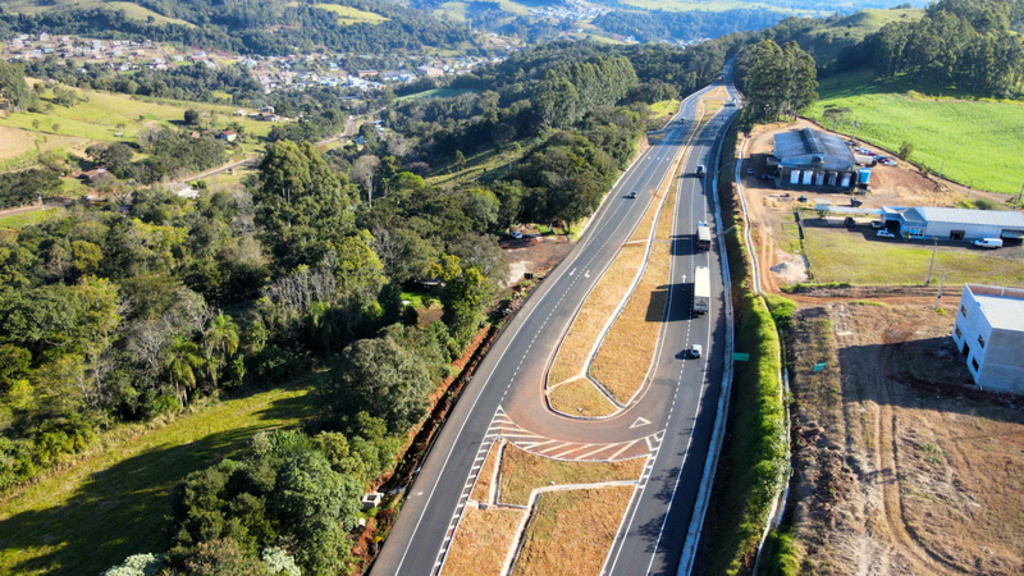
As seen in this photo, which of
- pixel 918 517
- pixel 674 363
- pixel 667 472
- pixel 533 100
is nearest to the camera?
pixel 918 517

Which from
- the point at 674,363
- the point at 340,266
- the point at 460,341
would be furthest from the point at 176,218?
the point at 674,363

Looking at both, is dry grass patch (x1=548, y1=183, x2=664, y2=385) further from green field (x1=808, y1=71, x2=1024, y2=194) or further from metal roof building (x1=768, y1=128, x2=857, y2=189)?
green field (x1=808, y1=71, x2=1024, y2=194)

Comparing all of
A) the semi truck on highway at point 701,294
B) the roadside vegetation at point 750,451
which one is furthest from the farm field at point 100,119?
the roadside vegetation at point 750,451

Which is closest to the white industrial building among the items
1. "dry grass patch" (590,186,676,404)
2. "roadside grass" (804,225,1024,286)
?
"roadside grass" (804,225,1024,286)

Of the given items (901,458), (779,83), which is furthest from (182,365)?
(779,83)

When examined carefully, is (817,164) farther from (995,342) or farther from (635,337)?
(995,342)

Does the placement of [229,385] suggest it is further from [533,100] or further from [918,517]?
[533,100]
